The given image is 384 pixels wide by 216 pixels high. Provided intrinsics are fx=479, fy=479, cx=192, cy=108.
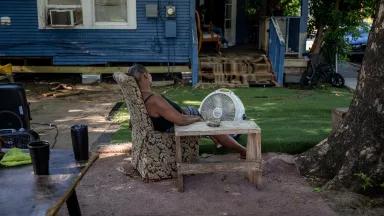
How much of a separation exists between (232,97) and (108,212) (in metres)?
1.93

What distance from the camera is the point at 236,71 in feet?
38.7

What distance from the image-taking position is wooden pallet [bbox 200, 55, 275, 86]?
11.5 m

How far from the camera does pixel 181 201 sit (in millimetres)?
4551

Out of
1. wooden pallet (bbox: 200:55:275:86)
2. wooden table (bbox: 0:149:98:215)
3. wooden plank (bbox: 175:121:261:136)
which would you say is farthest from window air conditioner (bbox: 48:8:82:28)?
wooden table (bbox: 0:149:98:215)

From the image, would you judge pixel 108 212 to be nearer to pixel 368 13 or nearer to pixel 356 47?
pixel 368 13

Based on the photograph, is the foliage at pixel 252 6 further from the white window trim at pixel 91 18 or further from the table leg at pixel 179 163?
the table leg at pixel 179 163

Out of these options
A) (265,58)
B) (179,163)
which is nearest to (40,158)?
(179,163)

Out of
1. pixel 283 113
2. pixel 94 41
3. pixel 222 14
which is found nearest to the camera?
pixel 283 113

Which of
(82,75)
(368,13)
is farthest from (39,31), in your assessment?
(368,13)

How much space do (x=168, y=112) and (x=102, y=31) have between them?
7728mm

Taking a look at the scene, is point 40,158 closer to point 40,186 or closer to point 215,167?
point 40,186

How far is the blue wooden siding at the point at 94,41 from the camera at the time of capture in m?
12.0

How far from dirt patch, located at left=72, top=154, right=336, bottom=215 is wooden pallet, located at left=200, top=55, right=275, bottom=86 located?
620 centimetres

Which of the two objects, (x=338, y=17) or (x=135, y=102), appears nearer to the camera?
(x=135, y=102)
